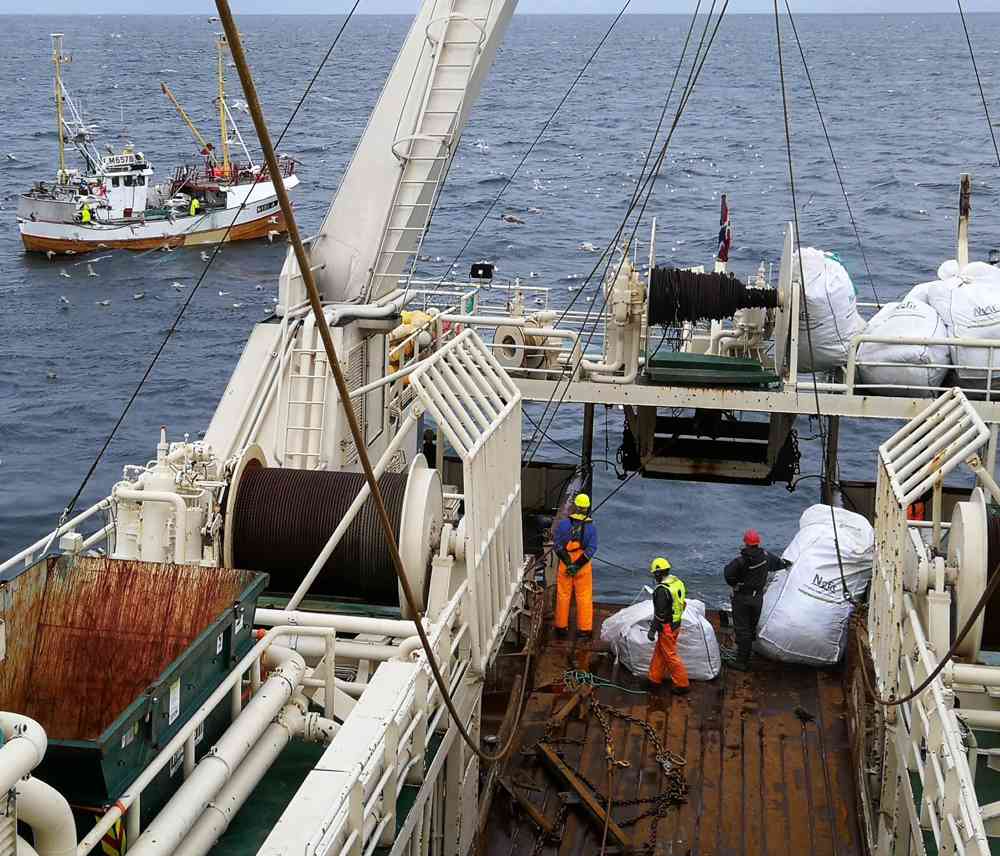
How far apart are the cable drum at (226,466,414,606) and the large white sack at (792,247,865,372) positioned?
23.4ft

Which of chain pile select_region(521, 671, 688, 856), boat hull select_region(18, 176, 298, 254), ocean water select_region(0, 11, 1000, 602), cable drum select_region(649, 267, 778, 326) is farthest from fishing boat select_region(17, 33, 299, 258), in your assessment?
chain pile select_region(521, 671, 688, 856)

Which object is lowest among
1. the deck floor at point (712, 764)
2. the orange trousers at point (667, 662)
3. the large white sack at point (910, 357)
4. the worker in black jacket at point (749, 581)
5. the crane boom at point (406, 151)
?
the deck floor at point (712, 764)

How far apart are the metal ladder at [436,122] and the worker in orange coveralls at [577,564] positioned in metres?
2.82

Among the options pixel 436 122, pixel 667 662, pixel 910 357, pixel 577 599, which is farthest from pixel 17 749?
pixel 910 357

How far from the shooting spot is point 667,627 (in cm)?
1122

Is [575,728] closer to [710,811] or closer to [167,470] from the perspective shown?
[710,811]

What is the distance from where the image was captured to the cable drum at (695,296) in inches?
574

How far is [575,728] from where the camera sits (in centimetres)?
1093

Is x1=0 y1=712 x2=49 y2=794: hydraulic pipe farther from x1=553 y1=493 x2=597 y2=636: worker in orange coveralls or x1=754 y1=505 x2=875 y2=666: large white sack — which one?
x1=754 y1=505 x2=875 y2=666: large white sack

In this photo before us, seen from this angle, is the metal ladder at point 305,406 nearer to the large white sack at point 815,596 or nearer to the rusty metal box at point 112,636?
the rusty metal box at point 112,636

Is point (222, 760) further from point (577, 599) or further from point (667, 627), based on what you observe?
point (577, 599)

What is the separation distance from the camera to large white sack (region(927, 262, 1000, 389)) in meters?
15.0

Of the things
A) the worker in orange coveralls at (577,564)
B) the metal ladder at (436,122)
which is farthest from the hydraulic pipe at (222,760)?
the metal ladder at (436,122)

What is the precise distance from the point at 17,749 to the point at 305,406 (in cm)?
708
